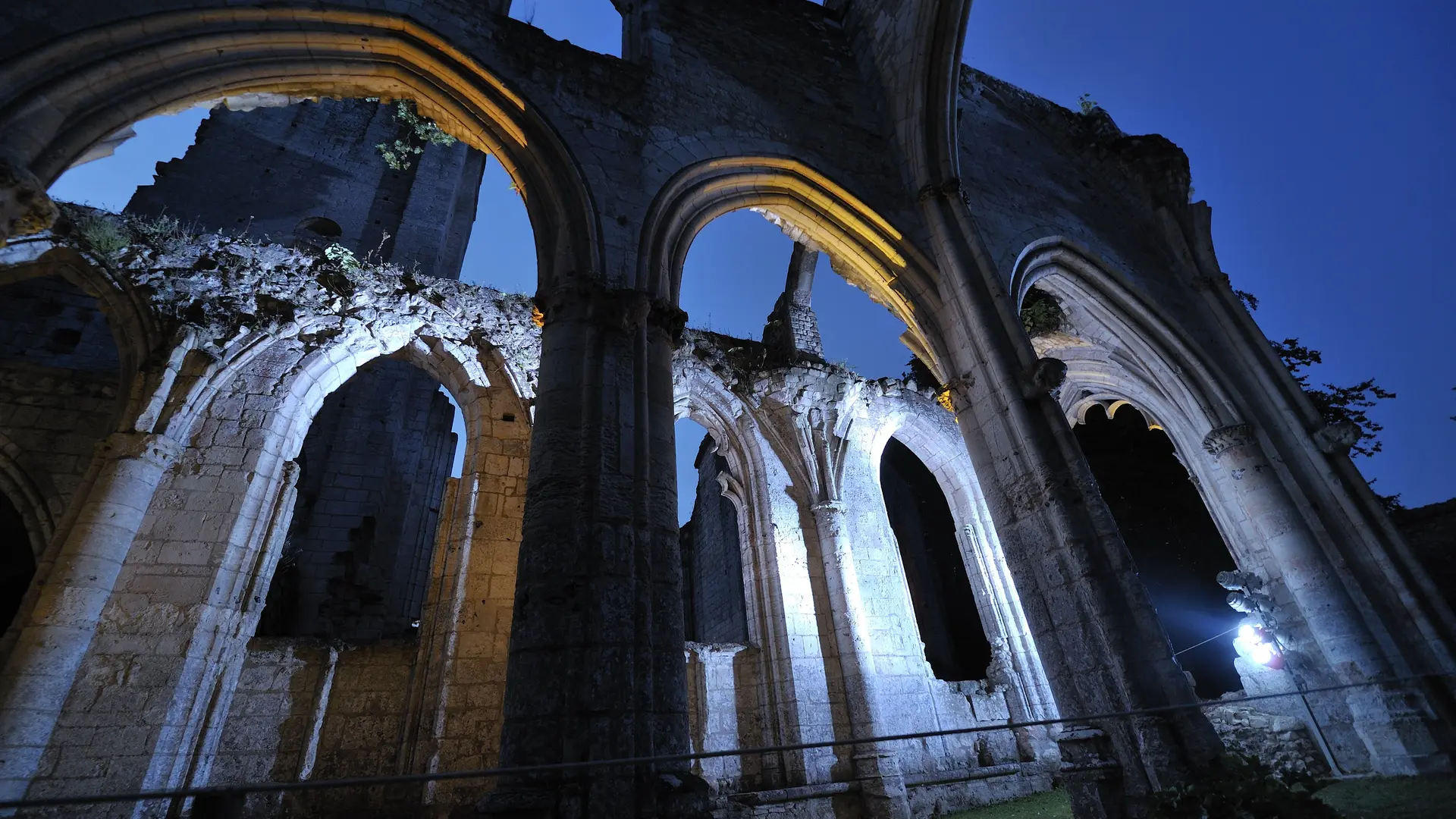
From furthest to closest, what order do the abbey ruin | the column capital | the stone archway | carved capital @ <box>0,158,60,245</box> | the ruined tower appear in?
the ruined tower, the column capital, the abbey ruin, the stone archway, carved capital @ <box>0,158,60,245</box>

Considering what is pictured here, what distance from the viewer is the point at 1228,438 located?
24.2 feet

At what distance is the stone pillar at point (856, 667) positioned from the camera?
6.74m

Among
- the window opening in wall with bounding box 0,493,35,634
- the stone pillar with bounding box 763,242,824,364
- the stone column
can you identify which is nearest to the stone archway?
the stone column

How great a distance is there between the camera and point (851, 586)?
804 cm

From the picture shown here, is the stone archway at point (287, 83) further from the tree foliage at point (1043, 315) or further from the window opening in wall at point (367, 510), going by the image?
the tree foliage at point (1043, 315)

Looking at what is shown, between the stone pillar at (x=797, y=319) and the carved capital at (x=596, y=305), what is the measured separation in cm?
541

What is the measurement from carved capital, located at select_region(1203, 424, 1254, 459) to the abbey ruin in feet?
0.13

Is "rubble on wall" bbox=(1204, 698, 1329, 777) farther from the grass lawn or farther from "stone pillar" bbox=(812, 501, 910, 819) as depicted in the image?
"stone pillar" bbox=(812, 501, 910, 819)

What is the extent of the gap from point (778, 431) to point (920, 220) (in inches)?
141

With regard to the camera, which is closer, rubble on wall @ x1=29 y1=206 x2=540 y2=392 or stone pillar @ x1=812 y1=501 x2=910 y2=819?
rubble on wall @ x1=29 y1=206 x2=540 y2=392

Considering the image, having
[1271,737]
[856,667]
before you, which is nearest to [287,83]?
[856,667]

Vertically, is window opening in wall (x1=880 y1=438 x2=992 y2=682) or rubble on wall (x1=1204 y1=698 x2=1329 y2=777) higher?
window opening in wall (x1=880 y1=438 x2=992 y2=682)

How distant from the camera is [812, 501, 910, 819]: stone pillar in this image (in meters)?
6.74

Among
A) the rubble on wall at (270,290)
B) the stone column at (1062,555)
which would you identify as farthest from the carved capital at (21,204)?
the stone column at (1062,555)
